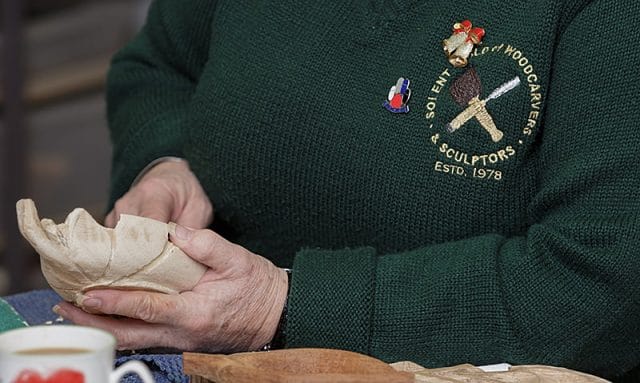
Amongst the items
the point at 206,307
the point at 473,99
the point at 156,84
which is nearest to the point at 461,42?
the point at 473,99

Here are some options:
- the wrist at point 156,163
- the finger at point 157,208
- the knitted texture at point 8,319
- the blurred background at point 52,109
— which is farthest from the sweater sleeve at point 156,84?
the blurred background at point 52,109

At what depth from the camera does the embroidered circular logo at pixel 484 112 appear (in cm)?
113

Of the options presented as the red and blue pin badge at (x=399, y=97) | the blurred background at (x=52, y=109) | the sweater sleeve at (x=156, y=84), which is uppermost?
the red and blue pin badge at (x=399, y=97)

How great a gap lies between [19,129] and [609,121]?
2.23m

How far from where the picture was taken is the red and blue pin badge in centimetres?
118

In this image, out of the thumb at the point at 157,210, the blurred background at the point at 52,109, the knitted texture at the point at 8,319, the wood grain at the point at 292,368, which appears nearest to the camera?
the wood grain at the point at 292,368

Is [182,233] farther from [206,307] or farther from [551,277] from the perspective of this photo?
[551,277]

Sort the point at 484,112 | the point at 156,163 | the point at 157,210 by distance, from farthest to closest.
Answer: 1. the point at 156,163
2. the point at 157,210
3. the point at 484,112

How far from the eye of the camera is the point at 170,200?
1.36m

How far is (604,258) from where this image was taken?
1026 mm

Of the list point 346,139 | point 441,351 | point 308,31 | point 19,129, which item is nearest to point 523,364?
point 441,351

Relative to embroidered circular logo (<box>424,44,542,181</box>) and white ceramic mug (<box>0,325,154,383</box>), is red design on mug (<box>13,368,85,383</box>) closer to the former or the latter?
white ceramic mug (<box>0,325,154,383</box>)

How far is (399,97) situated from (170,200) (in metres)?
0.35

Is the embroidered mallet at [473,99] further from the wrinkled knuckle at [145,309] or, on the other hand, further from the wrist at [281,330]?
the wrinkled knuckle at [145,309]
